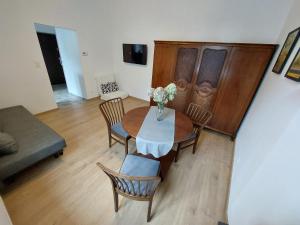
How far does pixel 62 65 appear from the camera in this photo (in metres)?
4.25

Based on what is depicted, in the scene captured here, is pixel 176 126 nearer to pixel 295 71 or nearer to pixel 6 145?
pixel 295 71

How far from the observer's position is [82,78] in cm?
378

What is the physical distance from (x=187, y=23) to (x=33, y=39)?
3172 mm

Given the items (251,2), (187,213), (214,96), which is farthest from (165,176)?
(251,2)

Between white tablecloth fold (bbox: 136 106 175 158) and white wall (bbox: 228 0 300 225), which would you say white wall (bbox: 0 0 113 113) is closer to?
white tablecloth fold (bbox: 136 106 175 158)

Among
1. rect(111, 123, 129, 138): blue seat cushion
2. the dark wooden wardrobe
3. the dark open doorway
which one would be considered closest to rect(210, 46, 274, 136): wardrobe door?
the dark wooden wardrobe

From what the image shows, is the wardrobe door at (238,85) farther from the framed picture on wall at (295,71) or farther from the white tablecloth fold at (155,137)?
the white tablecloth fold at (155,137)

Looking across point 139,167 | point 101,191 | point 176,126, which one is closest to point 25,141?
point 101,191

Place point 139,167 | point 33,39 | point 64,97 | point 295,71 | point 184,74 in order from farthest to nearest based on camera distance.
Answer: point 64,97 → point 184,74 → point 33,39 → point 139,167 → point 295,71

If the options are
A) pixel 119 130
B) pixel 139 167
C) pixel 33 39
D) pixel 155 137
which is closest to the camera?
pixel 139 167

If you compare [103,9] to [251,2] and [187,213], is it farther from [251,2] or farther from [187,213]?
[187,213]

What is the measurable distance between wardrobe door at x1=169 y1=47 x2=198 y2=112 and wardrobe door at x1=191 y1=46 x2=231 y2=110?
5.1 inches

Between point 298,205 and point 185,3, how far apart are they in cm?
349

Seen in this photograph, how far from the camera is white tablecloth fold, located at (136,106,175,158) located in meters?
1.40
